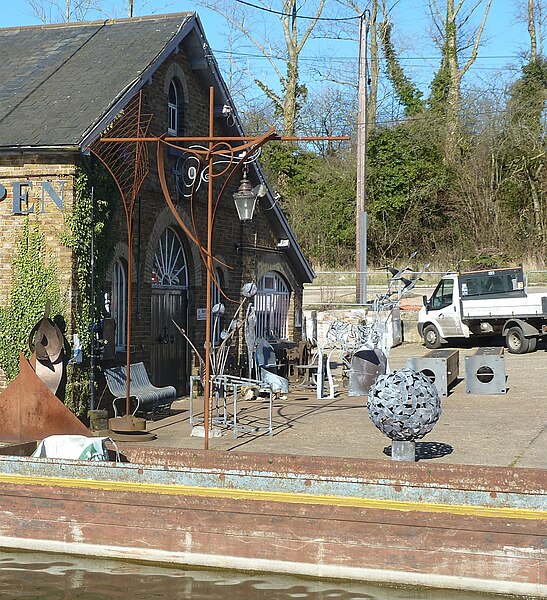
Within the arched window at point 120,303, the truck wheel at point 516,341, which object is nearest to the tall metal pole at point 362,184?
the truck wheel at point 516,341

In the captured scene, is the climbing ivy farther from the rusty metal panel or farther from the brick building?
the rusty metal panel

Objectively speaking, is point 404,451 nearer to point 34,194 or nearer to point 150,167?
point 34,194

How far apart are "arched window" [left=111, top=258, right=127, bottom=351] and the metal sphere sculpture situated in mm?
6217

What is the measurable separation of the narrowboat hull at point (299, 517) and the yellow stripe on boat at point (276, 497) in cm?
1

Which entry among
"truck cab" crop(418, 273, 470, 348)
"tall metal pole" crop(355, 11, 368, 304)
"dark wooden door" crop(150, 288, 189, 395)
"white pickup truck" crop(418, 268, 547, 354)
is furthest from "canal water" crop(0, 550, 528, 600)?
"truck cab" crop(418, 273, 470, 348)

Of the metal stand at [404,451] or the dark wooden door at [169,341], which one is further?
the dark wooden door at [169,341]

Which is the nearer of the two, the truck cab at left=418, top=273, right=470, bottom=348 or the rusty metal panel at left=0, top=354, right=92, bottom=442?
the rusty metal panel at left=0, top=354, right=92, bottom=442

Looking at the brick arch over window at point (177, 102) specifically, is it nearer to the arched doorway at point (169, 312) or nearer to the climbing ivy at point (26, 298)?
the arched doorway at point (169, 312)

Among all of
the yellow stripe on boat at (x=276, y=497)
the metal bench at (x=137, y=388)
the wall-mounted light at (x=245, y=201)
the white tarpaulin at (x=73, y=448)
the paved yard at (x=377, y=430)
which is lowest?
the paved yard at (x=377, y=430)

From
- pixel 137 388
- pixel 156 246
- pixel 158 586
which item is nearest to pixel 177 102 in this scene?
pixel 156 246

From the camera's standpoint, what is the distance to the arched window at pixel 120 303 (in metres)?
15.2

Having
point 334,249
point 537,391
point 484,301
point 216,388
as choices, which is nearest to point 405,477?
point 216,388

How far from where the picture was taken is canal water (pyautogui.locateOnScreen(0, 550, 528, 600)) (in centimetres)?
762

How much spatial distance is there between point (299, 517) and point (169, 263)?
31.4ft
